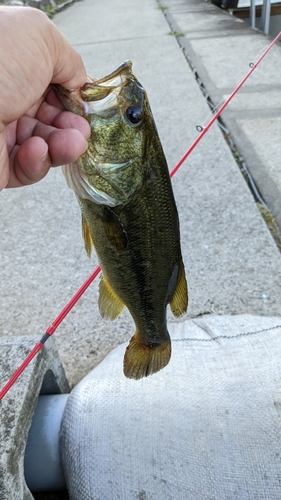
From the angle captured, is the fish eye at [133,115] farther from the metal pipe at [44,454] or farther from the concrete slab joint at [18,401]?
the metal pipe at [44,454]

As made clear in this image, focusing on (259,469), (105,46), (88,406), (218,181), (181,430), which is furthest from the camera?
(105,46)

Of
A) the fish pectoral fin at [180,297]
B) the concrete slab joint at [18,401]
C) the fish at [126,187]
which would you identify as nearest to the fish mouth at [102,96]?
the fish at [126,187]

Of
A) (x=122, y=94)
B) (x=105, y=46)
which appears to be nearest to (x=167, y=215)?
(x=122, y=94)

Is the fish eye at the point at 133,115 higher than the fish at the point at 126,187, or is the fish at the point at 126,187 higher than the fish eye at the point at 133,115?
the fish eye at the point at 133,115

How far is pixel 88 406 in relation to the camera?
180 centimetres

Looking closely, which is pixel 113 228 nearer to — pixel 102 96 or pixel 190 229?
pixel 102 96

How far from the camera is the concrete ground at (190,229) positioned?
8.54 feet

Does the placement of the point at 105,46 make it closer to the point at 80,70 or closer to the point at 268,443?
the point at 80,70

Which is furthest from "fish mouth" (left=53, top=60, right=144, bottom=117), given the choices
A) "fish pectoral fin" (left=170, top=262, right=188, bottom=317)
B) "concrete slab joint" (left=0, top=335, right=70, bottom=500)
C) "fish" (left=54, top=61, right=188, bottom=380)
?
"concrete slab joint" (left=0, top=335, right=70, bottom=500)

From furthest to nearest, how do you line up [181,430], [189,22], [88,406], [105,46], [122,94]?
[189,22], [105,46], [88,406], [181,430], [122,94]

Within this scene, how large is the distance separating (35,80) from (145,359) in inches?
38.3

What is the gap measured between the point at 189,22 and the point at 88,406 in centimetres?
914

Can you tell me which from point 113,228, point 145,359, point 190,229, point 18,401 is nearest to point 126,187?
point 113,228

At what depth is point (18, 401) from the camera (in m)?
1.57
